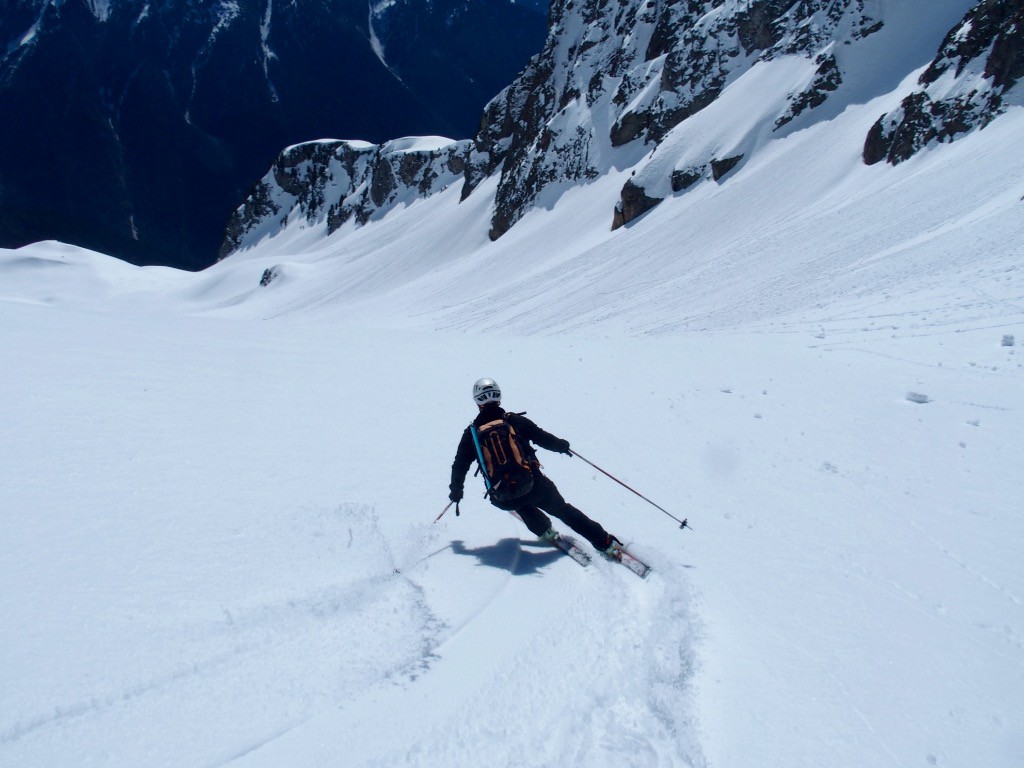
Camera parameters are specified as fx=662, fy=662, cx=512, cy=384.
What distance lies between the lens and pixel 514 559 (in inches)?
166

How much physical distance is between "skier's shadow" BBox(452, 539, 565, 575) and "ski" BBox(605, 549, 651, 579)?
1.30 ft

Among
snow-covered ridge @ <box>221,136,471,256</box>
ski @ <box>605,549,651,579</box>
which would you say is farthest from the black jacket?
snow-covered ridge @ <box>221,136,471,256</box>

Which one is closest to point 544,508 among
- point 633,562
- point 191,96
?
point 633,562

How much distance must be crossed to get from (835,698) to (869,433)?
3.55m

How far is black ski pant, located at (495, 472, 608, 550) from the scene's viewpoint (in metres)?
4.29

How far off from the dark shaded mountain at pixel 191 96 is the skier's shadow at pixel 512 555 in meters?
130

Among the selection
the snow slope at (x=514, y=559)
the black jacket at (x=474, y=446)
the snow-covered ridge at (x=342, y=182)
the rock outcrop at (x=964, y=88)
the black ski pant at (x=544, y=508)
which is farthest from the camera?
the snow-covered ridge at (x=342, y=182)

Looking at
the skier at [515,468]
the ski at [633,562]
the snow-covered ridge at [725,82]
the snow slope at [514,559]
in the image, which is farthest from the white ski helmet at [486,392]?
the snow-covered ridge at [725,82]

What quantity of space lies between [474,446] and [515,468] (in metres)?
0.35

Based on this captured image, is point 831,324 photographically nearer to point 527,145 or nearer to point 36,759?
point 36,759

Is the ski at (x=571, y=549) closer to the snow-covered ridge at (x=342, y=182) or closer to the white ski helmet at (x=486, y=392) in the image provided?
the white ski helmet at (x=486, y=392)

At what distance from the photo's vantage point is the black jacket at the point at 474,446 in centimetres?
443

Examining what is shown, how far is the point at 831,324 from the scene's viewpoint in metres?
11.0

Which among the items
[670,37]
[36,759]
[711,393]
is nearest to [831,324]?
[711,393]
